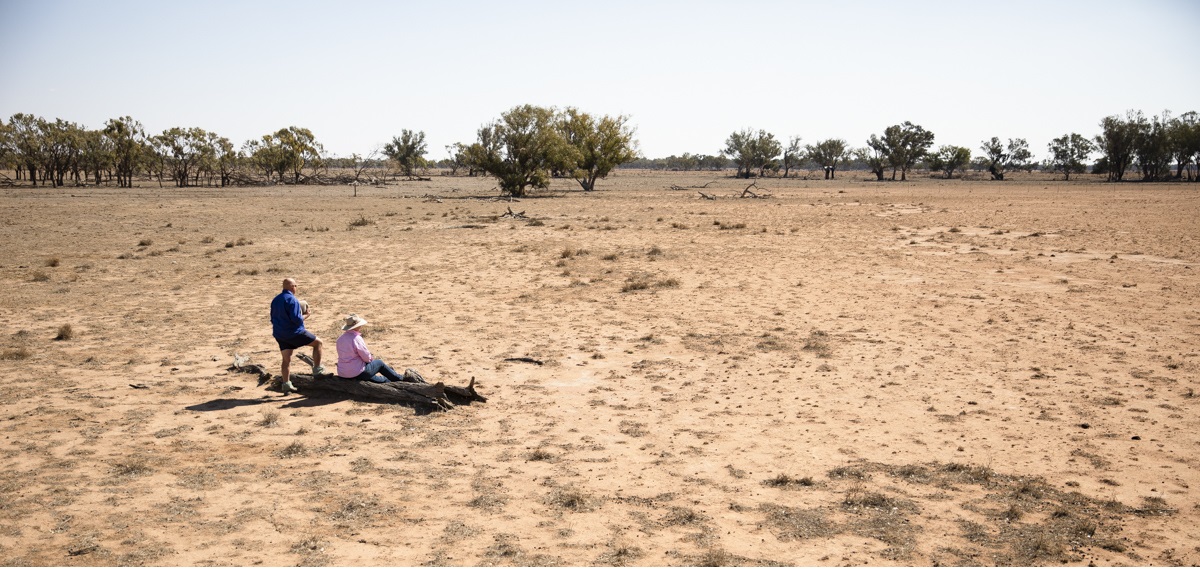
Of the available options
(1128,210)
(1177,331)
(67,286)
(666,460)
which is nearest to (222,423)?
(666,460)

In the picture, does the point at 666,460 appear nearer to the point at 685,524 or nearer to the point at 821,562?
the point at 685,524

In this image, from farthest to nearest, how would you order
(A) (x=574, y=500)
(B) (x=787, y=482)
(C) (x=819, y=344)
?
(C) (x=819, y=344)
(B) (x=787, y=482)
(A) (x=574, y=500)

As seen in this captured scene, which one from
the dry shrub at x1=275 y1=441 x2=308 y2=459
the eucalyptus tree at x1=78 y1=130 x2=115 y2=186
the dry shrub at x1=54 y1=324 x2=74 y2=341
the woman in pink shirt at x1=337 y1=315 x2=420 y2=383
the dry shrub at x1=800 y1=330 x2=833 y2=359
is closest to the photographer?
the dry shrub at x1=275 y1=441 x2=308 y2=459

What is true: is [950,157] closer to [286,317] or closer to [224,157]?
[224,157]

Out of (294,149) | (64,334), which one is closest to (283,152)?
(294,149)

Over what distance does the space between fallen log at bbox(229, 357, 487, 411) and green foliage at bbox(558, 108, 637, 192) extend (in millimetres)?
50096

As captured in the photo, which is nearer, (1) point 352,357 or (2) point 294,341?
(1) point 352,357

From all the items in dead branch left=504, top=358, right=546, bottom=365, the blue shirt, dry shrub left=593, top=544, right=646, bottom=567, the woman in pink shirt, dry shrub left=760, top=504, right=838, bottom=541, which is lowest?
dry shrub left=593, top=544, right=646, bottom=567

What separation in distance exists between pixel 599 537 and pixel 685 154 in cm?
17286

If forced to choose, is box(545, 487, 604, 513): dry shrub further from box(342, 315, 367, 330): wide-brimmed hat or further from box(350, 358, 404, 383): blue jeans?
box(342, 315, 367, 330): wide-brimmed hat

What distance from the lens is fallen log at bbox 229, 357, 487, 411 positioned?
30.0 feet

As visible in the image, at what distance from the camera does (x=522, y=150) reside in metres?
52.6

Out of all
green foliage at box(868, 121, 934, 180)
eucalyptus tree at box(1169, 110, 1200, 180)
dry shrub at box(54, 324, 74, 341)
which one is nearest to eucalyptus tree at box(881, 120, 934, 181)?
green foliage at box(868, 121, 934, 180)

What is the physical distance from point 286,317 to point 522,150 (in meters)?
44.1
